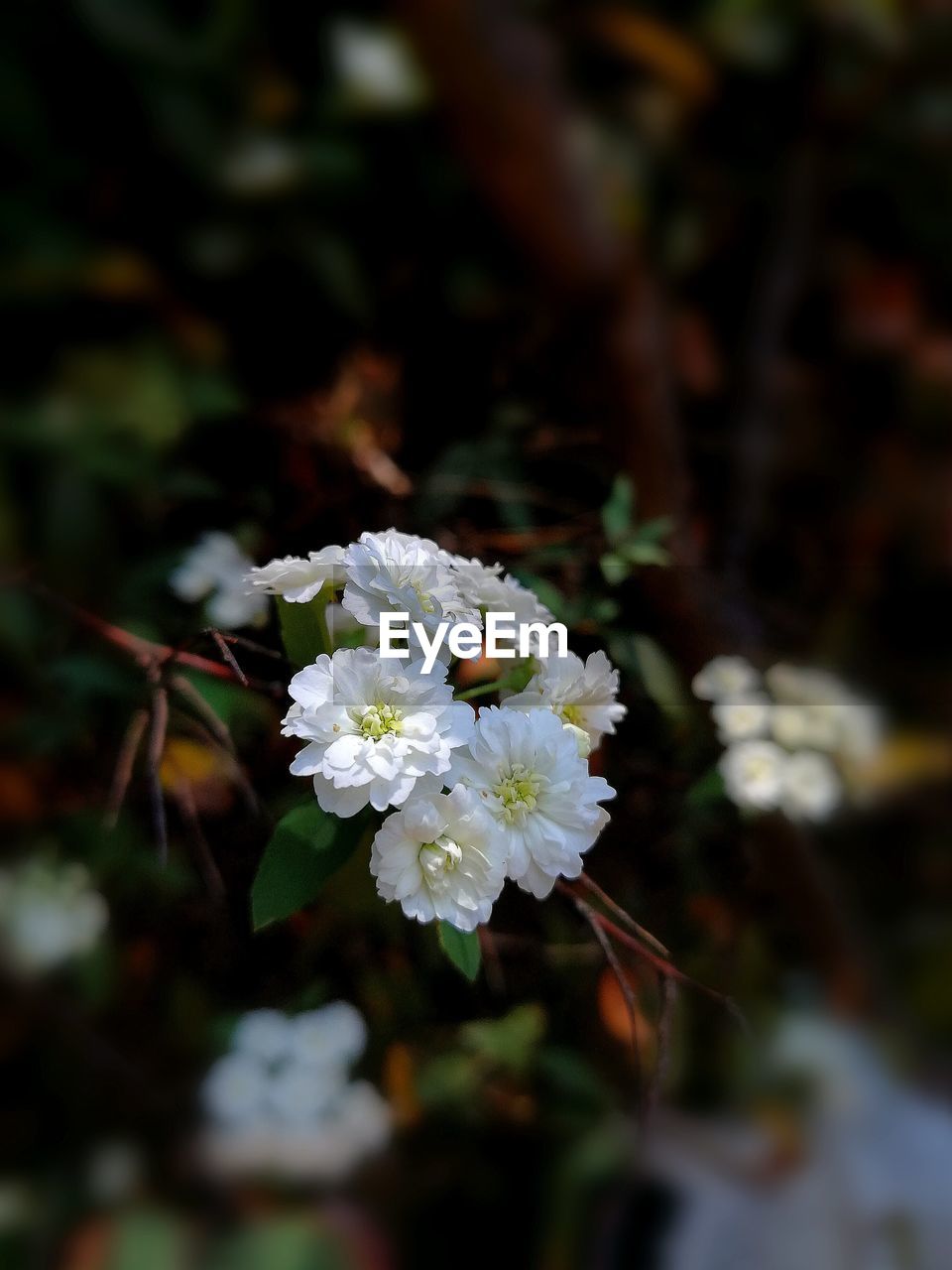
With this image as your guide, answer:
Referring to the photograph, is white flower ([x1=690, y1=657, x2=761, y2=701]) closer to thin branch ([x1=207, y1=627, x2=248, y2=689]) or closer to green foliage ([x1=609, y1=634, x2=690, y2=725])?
green foliage ([x1=609, y1=634, x2=690, y2=725])

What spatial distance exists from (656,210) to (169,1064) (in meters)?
0.85

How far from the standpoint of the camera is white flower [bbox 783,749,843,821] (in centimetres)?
45

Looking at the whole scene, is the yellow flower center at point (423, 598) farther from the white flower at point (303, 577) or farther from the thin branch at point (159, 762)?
the thin branch at point (159, 762)

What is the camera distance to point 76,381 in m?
0.93

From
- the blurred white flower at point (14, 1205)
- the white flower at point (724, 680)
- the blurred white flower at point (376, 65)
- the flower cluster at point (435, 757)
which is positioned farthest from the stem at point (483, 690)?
the blurred white flower at point (376, 65)

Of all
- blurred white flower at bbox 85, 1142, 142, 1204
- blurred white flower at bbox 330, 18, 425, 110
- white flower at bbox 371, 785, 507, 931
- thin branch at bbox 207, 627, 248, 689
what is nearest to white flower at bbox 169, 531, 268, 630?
thin branch at bbox 207, 627, 248, 689

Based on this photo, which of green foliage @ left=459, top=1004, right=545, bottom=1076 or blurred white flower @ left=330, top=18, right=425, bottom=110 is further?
blurred white flower @ left=330, top=18, right=425, bottom=110

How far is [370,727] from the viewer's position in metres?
0.34

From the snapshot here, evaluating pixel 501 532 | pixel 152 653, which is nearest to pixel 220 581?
pixel 152 653

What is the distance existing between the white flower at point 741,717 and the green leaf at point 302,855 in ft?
0.56

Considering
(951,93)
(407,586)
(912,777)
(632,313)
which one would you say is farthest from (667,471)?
(951,93)

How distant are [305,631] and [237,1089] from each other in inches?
10.5

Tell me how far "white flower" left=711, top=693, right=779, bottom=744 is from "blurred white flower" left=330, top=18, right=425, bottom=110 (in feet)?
2.35

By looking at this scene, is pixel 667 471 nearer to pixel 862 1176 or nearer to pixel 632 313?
pixel 632 313
